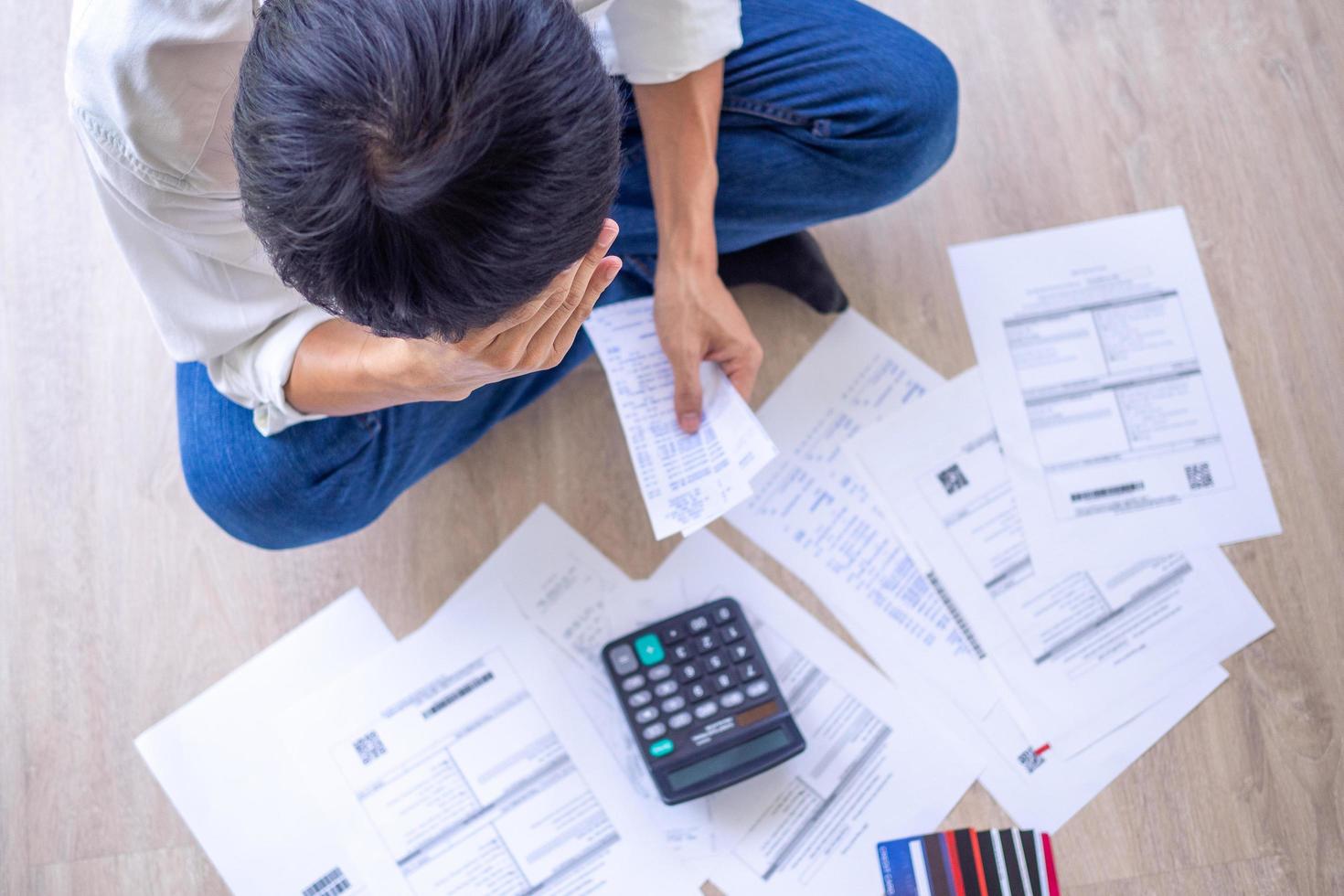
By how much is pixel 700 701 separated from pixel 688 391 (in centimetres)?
26

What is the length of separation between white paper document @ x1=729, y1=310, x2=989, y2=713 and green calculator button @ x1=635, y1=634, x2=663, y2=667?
128 mm

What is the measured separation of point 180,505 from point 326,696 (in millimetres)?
233

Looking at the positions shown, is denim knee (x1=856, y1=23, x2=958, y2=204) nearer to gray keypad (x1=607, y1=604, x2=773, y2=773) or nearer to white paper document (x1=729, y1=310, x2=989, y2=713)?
→ white paper document (x1=729, y1=310, x2=989, y2=713)

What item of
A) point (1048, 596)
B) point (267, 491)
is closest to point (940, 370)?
point (1048, 596)

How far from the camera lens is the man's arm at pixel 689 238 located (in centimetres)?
75

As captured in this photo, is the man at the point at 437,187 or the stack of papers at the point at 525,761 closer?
the man at the point at 437,187

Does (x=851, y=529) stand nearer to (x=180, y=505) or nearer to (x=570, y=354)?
(x=570, y=354)

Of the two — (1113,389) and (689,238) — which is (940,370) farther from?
(689,238)

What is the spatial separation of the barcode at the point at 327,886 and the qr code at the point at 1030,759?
0.58 meters

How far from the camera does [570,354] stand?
844 mm

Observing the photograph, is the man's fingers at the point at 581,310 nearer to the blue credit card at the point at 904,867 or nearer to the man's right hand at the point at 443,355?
the man's right hand at the point at 443,355

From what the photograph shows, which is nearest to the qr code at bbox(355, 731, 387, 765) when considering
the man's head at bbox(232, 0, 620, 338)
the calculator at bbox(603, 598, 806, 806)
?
the calculator at bbox(603, 598, 806, 806)

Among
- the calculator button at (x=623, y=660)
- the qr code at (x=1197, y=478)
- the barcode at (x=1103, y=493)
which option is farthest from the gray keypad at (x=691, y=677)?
the qr code at (x=1197, y=478)

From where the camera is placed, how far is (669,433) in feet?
2.60
